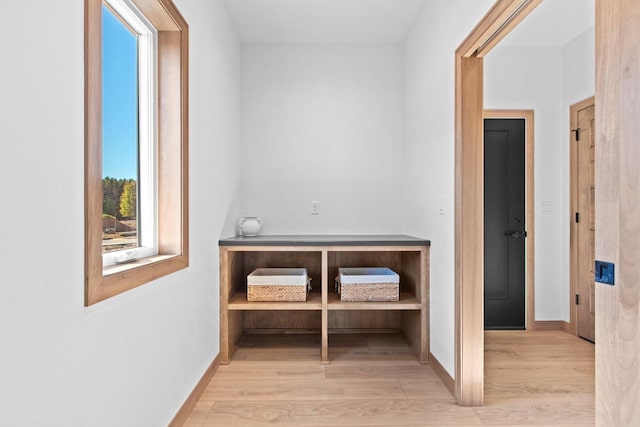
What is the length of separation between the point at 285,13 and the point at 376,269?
214 cm

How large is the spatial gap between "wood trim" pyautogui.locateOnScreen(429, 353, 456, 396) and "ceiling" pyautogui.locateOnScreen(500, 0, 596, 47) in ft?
8.69

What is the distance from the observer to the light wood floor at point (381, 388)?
6.29 feet

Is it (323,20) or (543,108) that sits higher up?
(323,20)

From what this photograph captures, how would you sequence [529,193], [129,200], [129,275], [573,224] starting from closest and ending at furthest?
1. [129,275]
2. [129,200]
3. [573,224]
4. [529,193]

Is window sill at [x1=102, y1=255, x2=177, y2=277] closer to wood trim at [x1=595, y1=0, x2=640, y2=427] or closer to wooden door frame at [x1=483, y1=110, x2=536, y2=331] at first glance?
wood trim at [x1=595, y1=0, x2=640, y2=427]

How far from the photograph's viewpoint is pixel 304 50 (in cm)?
338

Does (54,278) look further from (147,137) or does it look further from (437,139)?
(437,139)

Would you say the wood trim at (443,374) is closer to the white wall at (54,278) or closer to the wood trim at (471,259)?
the wood trim at (471,259)

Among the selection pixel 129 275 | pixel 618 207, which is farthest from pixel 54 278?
pixel 618 207

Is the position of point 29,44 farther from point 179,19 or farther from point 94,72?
point 179,19

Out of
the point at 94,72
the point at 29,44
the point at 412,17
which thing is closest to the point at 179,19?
the point at 94,72

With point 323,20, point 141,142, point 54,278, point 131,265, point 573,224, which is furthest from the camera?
point 573,224

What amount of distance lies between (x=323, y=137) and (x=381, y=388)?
6.89 feet

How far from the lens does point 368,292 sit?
272 cm
